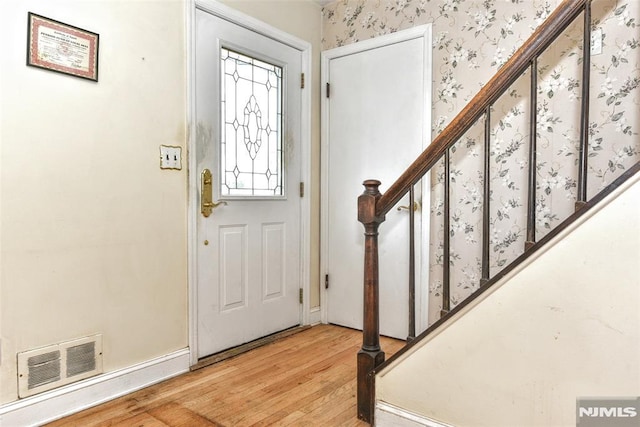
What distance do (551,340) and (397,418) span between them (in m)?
0.67

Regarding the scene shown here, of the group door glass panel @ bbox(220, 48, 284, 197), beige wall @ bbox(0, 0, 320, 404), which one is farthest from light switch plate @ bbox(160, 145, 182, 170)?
door glass panel @ bbox(220, 48, 284, 197)

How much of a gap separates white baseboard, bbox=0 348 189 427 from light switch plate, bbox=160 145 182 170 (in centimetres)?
102

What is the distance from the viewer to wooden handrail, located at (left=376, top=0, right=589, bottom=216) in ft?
4.24

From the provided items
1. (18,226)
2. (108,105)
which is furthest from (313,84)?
(18,226)

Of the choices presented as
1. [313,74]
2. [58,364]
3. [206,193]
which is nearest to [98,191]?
[206,193]

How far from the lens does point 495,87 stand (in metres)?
1.40

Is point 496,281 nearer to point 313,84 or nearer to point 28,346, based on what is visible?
point 28,346

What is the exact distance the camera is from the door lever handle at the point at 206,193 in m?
2.31

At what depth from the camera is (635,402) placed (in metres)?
1.17

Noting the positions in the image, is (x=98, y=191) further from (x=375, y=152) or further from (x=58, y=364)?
(x=375, y=152)

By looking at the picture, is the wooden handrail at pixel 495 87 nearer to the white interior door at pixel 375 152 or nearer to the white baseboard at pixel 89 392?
the white interior door at pixel 375 152

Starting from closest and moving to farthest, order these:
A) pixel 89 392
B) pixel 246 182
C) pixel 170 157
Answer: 1. pixel 89 392
2. pixel 170 157
3. pixel 246 182

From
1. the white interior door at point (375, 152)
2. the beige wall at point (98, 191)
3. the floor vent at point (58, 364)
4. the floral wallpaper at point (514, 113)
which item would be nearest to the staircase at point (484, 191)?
the floral wallpaper at point (514, 113)

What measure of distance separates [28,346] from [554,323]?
6.60 ft
